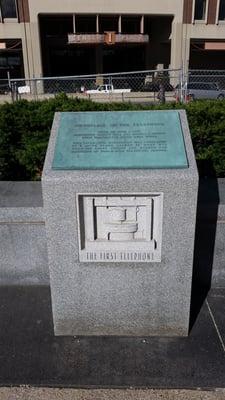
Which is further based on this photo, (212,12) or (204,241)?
(212,12)

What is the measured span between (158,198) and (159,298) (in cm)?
91

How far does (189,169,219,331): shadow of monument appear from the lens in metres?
3.75

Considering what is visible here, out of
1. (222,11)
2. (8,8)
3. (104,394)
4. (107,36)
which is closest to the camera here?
(104,394)

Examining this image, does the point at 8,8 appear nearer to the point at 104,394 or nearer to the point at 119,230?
the point at 119,230

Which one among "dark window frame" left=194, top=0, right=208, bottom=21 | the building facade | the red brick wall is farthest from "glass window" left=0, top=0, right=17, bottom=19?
the red brick wall

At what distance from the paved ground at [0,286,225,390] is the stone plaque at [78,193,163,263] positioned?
766 millimetres

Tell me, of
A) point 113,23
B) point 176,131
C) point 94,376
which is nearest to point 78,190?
point 176,131

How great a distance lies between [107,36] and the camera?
31.8 m

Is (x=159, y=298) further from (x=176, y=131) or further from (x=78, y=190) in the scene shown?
(x=176, y=131)

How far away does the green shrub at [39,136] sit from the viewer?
4.87 meters

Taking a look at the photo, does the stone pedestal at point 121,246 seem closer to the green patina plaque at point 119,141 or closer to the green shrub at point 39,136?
the green patina plaque at point 119,141

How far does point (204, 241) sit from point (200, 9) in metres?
32.8

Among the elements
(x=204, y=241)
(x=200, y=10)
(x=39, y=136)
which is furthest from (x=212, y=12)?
(x=204, y=241)

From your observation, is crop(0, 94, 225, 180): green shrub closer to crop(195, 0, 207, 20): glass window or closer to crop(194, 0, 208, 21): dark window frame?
crop(194, 0, 208, 21): dark window frame
